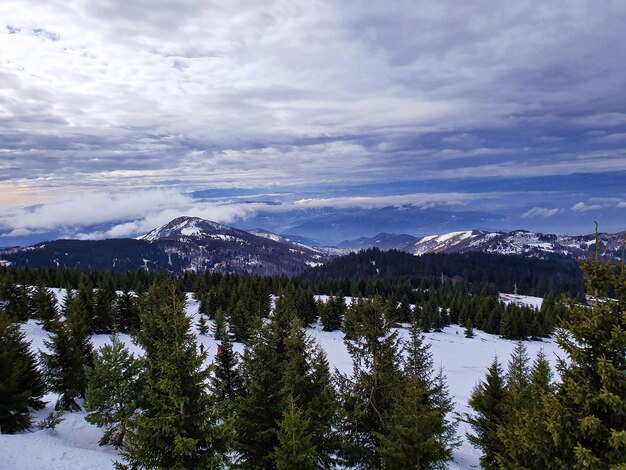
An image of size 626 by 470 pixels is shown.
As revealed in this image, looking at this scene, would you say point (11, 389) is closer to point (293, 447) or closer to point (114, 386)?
point (114, 386)

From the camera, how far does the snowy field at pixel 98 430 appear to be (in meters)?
17.8

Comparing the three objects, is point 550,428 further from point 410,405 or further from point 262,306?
point 262,306

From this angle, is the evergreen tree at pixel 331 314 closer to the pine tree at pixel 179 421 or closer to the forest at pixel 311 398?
the forest at pixel 311 398

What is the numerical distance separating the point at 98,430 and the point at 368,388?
18.1 metres

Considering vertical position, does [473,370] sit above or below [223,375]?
below

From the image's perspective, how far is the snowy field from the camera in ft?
58.3

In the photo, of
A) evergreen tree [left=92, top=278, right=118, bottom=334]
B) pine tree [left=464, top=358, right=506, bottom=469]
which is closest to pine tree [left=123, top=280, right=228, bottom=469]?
pine tree [left=464, top=358, right=506, bottom=469]

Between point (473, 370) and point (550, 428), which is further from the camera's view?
point (473, 370)

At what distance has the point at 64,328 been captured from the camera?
26516mm

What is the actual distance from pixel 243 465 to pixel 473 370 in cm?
5013

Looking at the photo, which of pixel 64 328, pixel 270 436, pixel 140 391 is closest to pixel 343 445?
pixel 270 436

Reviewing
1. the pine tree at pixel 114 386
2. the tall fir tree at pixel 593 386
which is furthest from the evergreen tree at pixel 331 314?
the tall fir tree at pixel 593 386

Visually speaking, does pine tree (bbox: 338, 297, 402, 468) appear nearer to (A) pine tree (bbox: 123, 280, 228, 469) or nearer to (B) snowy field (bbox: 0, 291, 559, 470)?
(A) pine tree (bbox: 123, 280, 228, 469)

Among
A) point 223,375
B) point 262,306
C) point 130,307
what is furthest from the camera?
point 262,306
